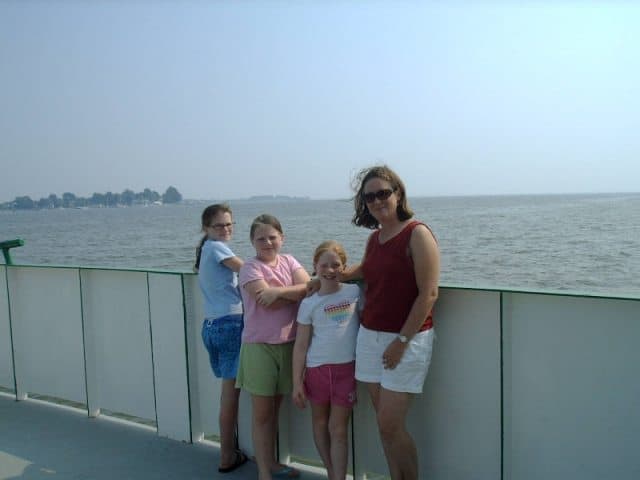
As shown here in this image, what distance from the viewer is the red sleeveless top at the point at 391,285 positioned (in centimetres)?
272

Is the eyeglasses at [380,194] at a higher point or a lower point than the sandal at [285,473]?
higher

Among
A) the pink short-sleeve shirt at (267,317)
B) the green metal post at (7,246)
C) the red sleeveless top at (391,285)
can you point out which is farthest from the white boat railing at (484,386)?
the green metal post at (7,246)

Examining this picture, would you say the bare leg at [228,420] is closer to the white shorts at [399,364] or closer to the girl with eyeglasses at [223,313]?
the girl with eyeglasses at [223,313]

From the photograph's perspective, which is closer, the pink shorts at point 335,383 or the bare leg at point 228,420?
the pink shorts at point 335,383

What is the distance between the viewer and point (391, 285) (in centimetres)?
275

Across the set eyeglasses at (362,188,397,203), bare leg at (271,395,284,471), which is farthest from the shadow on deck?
eyeglasses at (362,188,397,203)

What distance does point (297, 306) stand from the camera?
328cm

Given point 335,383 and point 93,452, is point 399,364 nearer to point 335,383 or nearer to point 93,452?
point 335,383

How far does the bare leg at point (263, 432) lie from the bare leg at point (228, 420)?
1.01ft

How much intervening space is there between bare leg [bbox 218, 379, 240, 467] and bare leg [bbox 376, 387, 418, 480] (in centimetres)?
99

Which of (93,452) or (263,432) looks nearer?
(263,432)

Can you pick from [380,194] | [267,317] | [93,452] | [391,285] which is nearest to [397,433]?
[391,285]

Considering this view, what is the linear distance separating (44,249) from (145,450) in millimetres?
38435

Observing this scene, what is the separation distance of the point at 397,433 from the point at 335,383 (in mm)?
393
